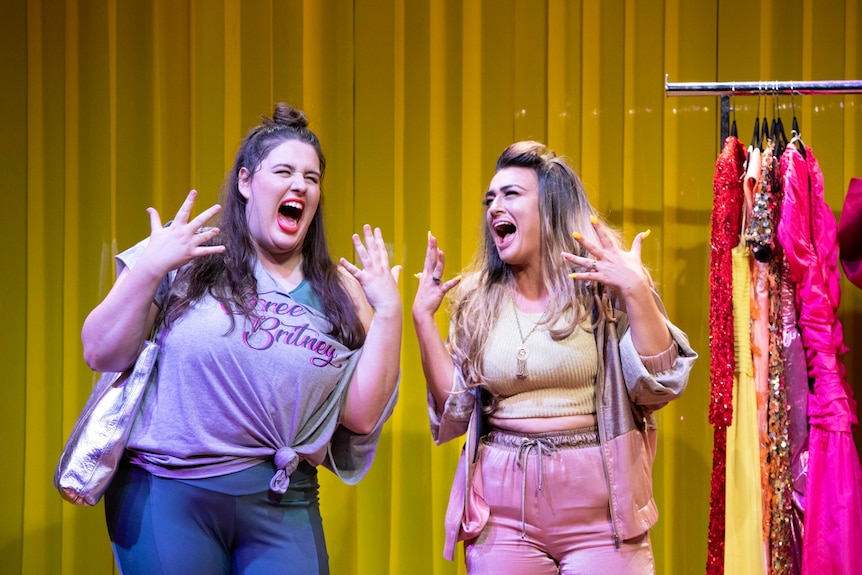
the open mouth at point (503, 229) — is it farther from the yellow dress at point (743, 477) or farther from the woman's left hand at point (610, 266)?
the yellow dress at point (743, 477)

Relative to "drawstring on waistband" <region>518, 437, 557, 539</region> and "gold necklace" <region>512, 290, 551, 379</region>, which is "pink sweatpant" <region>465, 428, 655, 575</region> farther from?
"gold necklace" <region>512, 290, 551, 379</region>

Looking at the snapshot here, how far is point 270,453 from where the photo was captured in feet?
6.79

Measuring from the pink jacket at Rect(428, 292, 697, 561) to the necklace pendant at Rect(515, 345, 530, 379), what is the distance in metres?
0.16

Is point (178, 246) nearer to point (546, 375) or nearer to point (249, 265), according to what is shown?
point (249, 265)

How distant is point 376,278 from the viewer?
7.17 ft

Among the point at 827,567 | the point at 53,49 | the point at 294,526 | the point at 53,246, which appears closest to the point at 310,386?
the point at 294,526

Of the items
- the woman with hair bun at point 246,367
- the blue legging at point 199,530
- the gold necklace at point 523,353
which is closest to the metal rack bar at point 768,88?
the gold necklace at point 523,353

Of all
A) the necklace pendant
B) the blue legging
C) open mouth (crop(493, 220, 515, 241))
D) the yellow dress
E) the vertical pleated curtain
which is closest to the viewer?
the blue legging

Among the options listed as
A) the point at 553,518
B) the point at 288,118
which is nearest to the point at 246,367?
the point at 288,118

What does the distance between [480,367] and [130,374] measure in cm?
80

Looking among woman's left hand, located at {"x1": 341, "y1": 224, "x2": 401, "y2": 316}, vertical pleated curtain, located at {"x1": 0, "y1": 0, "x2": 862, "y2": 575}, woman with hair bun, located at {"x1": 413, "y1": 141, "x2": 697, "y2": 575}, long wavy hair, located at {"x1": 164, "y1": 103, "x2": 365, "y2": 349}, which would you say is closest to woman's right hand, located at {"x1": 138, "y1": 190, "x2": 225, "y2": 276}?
long wavy hair, located at {"x1": 164, "y1": 103, "x2": 365, "y2": 349}

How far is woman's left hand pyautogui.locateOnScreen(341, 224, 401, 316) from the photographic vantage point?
217 cm

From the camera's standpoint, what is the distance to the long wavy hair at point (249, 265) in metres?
2.12

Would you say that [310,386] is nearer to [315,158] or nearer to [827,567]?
[315,158]
